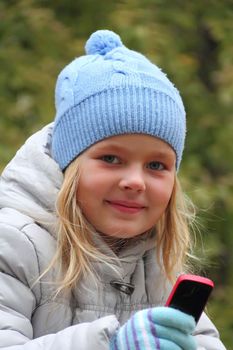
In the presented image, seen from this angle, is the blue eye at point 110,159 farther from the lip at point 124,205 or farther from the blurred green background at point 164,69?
the blurred green background at point 164,69

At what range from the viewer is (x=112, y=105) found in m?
2.86

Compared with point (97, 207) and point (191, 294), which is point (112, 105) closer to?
point (97, 207)

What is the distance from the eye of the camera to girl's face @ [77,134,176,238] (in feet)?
9.18

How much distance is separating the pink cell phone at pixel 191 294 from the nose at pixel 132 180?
0.47 meters

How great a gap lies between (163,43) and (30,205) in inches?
113

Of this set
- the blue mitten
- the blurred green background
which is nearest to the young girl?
the blue mitten

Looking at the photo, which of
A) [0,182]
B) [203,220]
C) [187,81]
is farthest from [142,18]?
[0,182]

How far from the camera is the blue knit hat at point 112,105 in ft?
9.32

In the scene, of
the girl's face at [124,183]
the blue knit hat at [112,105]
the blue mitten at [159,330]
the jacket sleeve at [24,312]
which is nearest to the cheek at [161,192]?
the girl's face at [124,183]

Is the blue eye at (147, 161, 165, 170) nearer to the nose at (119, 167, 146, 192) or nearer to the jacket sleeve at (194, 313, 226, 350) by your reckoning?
the nose at (119, 167, 146, 192)

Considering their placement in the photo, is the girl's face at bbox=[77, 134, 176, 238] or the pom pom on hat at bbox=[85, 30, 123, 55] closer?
the girl's face at bbox=[77, 134, 176, 238]

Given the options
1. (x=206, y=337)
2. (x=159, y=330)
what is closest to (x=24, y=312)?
(x=159, y=330)

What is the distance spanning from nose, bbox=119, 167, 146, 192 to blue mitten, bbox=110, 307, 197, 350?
465mm

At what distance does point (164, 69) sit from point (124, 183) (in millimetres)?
2912
